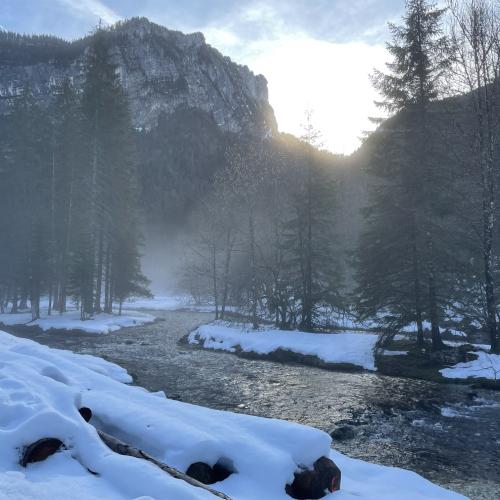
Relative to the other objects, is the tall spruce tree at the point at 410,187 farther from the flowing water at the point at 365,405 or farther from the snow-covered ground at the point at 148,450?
the snow-covered ground at the point at 148,450

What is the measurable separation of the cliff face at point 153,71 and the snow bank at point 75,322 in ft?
400

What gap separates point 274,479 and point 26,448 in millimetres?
3300

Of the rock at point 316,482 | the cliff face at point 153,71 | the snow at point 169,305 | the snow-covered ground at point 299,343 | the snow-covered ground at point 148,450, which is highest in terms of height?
the cliff face at point 153,71

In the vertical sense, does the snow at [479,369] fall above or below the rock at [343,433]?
above

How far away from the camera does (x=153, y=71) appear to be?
161 metres

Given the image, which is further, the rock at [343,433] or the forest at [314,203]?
the forest at [314,203]

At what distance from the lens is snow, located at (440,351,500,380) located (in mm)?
15798

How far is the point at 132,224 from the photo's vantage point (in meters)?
46.4

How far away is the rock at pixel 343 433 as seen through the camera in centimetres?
1048

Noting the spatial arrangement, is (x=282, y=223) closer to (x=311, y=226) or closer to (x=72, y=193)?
(x=311, y=226)

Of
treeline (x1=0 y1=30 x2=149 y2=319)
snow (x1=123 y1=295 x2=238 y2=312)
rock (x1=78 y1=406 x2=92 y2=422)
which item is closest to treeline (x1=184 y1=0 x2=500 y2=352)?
rock (x1=78 y1=406 x2=92 y2=422)

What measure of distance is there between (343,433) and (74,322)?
2742 cm

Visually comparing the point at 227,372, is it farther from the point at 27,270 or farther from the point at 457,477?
the point at 27,270

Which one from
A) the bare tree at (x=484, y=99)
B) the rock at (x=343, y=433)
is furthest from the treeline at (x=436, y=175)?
the rock at (x=343, y=433)
